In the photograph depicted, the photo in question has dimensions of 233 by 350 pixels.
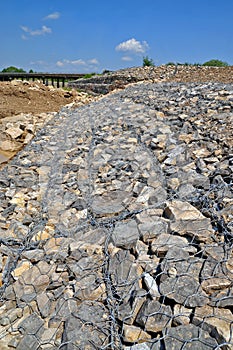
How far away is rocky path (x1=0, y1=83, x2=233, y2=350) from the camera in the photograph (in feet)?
5.65

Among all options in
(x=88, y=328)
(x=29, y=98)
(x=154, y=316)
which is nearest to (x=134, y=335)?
(x=154, y=316)

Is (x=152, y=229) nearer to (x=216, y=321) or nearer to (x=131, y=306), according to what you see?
(x=131, y=306)

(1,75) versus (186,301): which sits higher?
(1,75)

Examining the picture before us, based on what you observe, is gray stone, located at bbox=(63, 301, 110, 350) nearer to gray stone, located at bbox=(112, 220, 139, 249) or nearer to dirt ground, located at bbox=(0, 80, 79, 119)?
gray stone, located at bbox=(112, 220, 139, 249)

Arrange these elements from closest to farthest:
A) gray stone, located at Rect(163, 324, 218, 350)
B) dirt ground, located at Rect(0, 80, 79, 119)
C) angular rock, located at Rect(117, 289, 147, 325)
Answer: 1. gray stone, located at Rect(163, 324, 218, 350)
2. angular rock, located at Rect(117, 289, 147, 325)
3. dirt ground, located at Rect(0, 80, 79, 119)

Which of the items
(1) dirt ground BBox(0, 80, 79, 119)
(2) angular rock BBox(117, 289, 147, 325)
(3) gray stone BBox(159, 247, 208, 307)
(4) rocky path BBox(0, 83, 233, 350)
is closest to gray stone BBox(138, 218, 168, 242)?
(4) rocky path BBox(0, 83, 233, 350)

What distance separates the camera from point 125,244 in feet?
7.48

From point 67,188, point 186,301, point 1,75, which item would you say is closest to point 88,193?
point 67,188

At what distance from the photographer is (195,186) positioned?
286 centimetres

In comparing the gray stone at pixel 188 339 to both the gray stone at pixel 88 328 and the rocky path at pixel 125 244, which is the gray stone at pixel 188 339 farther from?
the gray stone at pixel 88 328

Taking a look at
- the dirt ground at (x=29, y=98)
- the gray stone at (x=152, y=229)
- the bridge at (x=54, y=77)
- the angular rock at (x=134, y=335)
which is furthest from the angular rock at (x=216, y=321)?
the bridge at (x=54, y=77)

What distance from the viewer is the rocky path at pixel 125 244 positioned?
67.7 inches

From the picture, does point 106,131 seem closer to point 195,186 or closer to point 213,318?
point 195,186

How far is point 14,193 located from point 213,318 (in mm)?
2622
